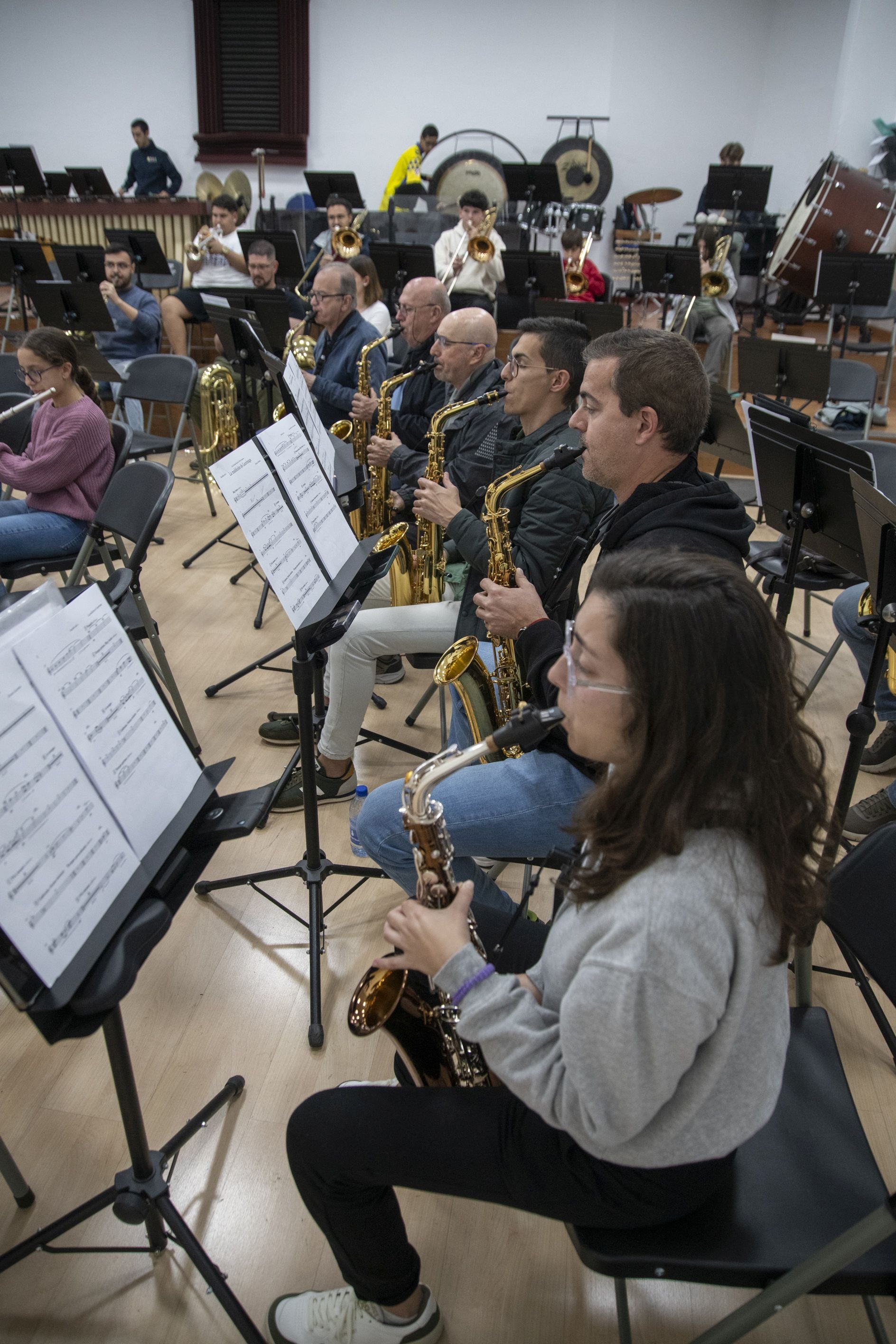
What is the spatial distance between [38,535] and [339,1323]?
2763mm

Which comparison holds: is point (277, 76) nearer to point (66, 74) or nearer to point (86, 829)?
point (66, 74)

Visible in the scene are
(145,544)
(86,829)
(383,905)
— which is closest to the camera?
(86,829)

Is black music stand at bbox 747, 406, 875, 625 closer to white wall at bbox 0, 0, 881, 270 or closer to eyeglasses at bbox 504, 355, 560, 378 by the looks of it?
eyeglasses at bbox 504, 355, 560, 378

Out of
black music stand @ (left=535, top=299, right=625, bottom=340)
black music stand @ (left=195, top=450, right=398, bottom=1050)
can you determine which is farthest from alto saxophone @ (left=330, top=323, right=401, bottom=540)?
black music stand @ (left=535, top=299, right=625, bottom=340)

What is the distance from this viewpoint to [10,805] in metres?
1.06

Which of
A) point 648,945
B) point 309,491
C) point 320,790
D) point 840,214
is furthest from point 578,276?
point 648,945

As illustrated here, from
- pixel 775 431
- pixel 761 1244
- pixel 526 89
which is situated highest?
pixel 526 89

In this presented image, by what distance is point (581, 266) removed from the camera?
7777 mm

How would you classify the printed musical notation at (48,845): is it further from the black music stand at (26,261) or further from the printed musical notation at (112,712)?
the black music stand at (26,261)

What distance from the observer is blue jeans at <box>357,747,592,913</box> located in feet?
6.00

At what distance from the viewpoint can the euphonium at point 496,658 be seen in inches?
88.0

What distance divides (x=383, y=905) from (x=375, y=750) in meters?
0.82

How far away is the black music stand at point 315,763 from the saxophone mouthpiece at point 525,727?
2.27 feet

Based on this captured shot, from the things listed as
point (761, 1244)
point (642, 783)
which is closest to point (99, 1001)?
point (642, 783)
